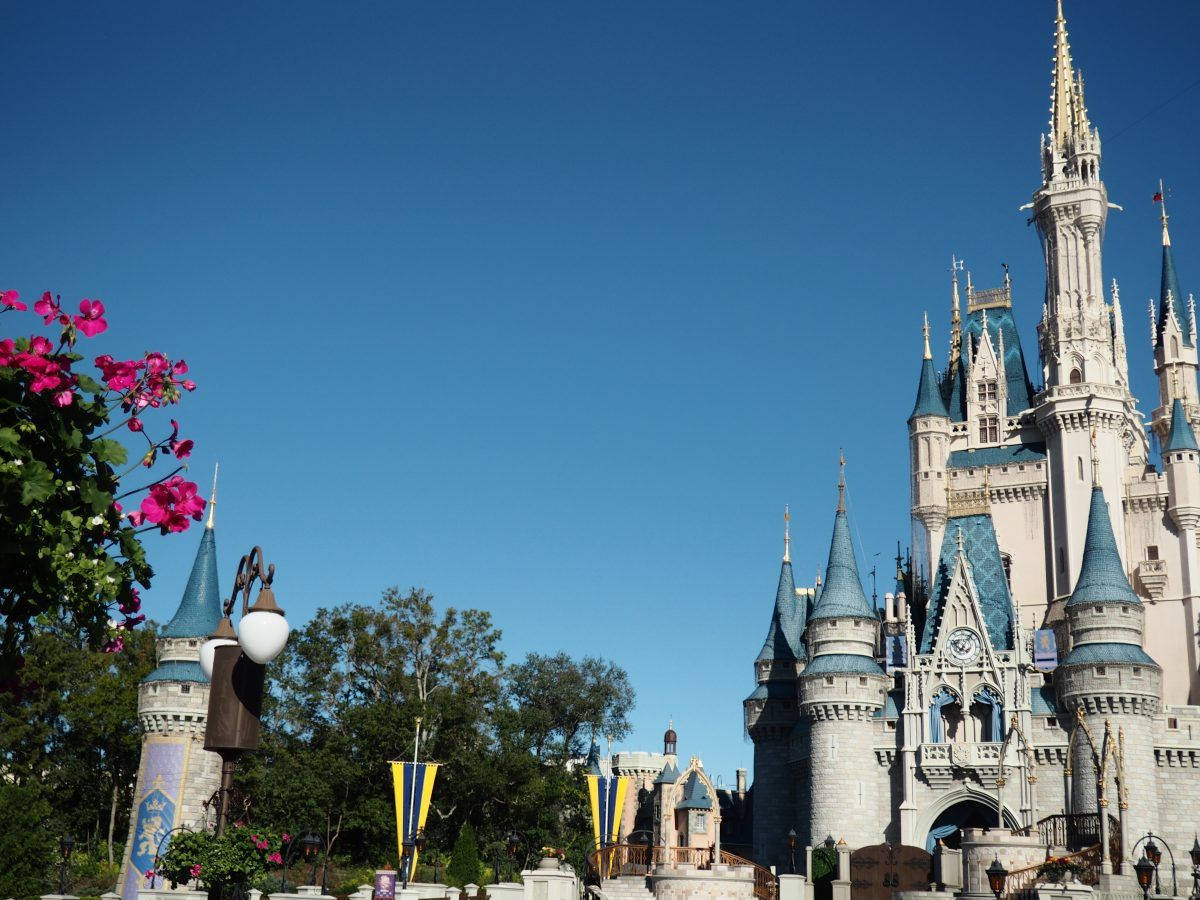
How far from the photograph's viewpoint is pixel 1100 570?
1961 inches

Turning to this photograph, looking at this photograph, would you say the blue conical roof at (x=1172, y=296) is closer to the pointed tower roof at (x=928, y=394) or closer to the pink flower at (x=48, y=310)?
the pointed tower roof at (x=928, y=394)

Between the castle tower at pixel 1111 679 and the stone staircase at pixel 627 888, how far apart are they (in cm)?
1527

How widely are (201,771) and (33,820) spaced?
13.0 metres

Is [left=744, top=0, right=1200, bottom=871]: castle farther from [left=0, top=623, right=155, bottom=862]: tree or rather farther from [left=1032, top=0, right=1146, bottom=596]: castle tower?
[left=0, top=623, right=155, bottom=862]: tree

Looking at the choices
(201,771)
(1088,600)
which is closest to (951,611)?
(1088,600)

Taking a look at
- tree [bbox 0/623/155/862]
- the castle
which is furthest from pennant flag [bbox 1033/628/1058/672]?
tree [bbox 0/623/155/862]

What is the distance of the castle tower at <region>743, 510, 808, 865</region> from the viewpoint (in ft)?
180

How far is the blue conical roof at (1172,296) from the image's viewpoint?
62500 millimetres

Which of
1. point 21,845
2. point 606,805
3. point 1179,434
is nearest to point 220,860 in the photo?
point 21,845

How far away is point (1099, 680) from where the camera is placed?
47.1 metres

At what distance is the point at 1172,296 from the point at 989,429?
1101cm

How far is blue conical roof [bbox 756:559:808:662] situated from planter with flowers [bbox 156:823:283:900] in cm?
4933

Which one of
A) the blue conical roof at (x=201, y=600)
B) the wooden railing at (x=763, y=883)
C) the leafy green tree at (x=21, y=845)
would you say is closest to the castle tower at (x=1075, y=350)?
the wooden railing at (x=763, y=883)

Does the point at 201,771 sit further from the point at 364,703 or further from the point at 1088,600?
the point at 1088,600
